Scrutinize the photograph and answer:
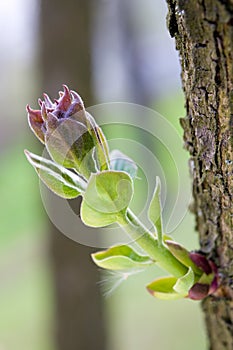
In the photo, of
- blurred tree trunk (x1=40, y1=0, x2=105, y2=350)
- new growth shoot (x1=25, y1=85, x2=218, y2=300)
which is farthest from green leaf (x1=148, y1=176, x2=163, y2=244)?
blurred tree trunk (x1=40, y1=0, x2=105, y2=350)

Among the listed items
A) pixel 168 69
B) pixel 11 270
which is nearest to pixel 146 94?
pixel 168 69

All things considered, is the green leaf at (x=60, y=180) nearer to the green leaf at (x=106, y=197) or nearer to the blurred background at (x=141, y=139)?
the green leaf at (x=106, y=197)

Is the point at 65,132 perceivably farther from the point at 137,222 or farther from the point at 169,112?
the point at 169,112

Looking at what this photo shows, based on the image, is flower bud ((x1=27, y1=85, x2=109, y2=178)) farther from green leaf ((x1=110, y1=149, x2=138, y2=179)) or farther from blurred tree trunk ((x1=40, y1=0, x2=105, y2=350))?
blurred tree trunk ((x1=40, y1=0, x2=105, y2=350))

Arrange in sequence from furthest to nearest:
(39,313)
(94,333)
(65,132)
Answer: (39,313) < (94,333) < (65,132)

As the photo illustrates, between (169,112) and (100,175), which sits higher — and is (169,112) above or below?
above

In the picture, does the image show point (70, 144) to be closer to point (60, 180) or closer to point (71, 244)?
point (60, 180)

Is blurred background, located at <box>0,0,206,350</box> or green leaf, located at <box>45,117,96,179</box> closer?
green leaf, located at <box>45,117,96,179</box>
